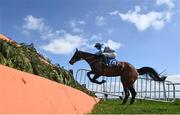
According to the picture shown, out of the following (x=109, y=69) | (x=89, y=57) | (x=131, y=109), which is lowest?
(x=131, y=109)

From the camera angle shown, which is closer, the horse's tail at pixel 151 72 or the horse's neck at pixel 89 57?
the horse's neck at pixel 89 57

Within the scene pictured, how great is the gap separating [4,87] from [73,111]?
3118mm

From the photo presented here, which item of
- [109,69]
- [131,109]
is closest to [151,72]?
[109,69]

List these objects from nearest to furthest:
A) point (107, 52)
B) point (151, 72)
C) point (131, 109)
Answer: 1. point (131, 109)
2. point (107, 52)
3. point (151, 72)

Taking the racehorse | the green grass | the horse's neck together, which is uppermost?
the horse's neck

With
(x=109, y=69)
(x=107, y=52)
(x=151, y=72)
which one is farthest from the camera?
(x=151, y=72)

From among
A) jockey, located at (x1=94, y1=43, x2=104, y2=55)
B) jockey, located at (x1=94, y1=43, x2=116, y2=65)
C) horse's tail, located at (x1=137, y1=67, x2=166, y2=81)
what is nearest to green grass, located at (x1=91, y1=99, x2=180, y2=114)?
jockey, located at (x1=94, y1=43, x2=116, y2=65)

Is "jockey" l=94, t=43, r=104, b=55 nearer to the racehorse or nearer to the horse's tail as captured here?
the racehorse

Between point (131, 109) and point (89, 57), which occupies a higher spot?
point (89, 57)

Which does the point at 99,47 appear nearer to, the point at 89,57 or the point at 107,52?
the point at 107,52

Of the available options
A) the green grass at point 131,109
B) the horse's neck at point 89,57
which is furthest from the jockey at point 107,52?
the green grass at point 131,109

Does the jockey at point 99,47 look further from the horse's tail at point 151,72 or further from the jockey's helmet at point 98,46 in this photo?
the horse's tail at point 151,72

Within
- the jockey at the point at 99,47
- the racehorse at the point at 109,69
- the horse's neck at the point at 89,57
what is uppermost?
the jockey at the point at 99,47

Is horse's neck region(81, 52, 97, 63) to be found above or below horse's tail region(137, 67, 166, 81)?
above
